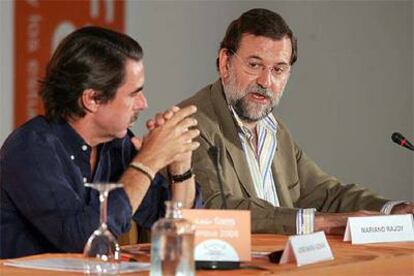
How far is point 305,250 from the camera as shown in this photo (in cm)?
232

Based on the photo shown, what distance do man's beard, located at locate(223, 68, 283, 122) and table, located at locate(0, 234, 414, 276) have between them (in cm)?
67

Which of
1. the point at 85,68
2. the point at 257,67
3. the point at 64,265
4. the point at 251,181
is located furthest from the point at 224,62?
the point at 64,265

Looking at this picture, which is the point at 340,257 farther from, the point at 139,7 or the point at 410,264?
the point at 139,7

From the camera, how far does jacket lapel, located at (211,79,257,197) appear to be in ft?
11.2

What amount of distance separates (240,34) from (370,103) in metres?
2.16

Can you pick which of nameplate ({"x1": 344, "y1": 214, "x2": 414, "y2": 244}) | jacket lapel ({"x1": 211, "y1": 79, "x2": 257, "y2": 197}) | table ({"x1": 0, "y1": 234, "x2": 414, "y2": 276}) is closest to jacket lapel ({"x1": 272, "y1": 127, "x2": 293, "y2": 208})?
jacket lapel ({"x1": 211, "y1": 79, "x2": 257, "y2": 197})

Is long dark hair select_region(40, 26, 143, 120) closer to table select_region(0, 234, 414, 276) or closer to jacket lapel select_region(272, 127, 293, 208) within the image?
table select_region(0, 234, 414, 276)

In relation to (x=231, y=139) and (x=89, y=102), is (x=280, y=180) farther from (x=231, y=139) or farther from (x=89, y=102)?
(x=89, y=102)

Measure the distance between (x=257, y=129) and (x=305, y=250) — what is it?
1334mm

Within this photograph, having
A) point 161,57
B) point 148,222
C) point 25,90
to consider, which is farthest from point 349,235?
point 161,57

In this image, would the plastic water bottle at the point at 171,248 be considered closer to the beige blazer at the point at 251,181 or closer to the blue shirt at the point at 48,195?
the blue shirt at the point at 48,195

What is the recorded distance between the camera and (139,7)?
4469 millimetres

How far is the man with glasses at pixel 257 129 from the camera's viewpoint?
3.41 metres

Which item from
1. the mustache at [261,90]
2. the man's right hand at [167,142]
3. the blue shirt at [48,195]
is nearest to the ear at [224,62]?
the mustache at [261,90]
